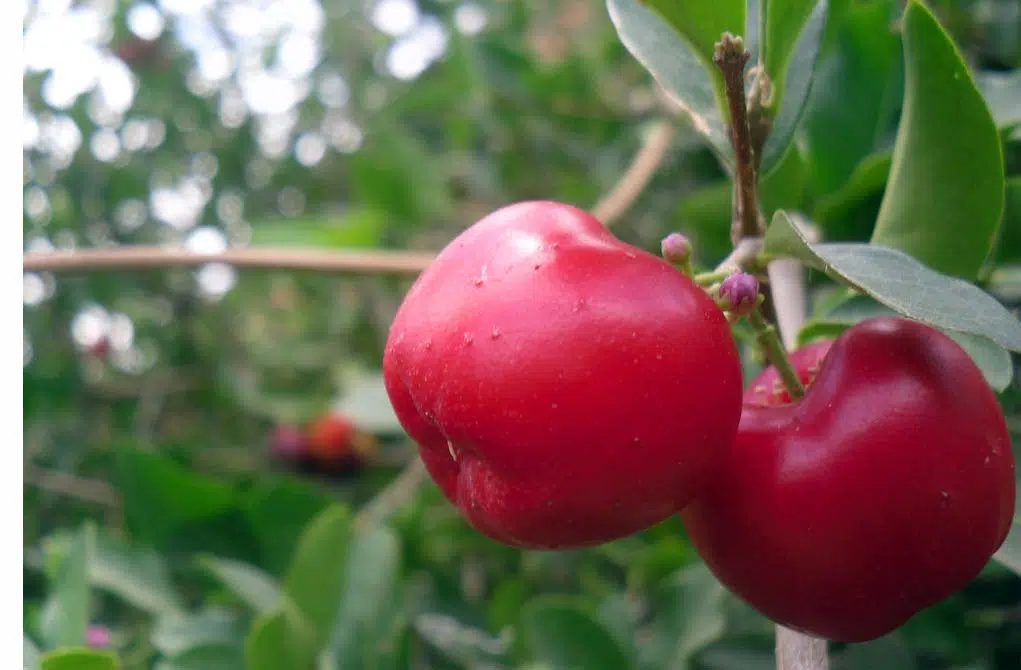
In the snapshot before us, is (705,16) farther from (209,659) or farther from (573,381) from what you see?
(209,659)

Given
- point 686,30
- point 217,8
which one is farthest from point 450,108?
point 686,30

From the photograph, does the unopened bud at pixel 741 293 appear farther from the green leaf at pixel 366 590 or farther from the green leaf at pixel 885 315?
the green leaf at pixel 366 590

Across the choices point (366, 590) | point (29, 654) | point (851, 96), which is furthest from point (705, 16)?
point (29, 654)

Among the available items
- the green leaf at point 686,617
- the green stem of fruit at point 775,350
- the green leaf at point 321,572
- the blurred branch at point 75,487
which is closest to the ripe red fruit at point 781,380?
the green stem of fruit at point 775,350

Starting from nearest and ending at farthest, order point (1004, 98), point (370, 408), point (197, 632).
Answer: point (1004, 98), point (197, 632), point (370, 408)

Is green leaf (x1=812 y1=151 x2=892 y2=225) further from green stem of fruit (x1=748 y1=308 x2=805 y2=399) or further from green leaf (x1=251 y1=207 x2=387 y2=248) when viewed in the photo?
green leaf (x1=251 y1=207 x2=387 y2=248)

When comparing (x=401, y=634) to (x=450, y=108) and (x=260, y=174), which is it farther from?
(x=260, y=174)
